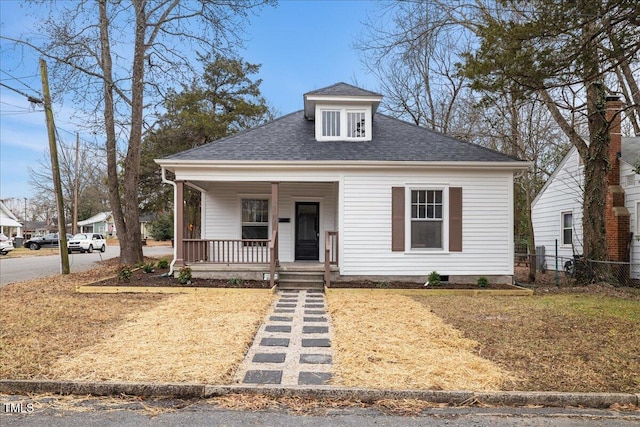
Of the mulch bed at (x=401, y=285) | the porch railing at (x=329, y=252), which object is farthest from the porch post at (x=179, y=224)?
the mulch bed at (x=401, y=285)

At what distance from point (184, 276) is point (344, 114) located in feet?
Result: 20.0

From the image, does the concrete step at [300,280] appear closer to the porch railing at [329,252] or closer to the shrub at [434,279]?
the porch railing at [329,252]

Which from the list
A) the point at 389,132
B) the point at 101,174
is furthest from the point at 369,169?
the point at 101,174

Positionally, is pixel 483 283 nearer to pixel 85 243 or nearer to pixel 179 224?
pixel 179 224

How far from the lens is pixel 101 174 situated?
48.2 meters

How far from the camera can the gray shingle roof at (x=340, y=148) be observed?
11.1 metres

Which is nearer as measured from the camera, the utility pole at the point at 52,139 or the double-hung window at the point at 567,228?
the utility pole at the point at 52,139

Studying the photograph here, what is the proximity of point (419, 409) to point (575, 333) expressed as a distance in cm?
356

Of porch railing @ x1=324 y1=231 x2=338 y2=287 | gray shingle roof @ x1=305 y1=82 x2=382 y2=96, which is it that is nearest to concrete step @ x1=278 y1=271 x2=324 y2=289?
porch railing @ x1=324 y1=231 x2=338 y2=287

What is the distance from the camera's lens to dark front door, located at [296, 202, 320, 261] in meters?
13.1

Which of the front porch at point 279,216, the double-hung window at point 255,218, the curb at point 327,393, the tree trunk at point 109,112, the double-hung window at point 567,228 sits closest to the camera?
the curb at point 327,393

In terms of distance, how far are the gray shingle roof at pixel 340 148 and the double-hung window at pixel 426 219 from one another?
0.96 metres

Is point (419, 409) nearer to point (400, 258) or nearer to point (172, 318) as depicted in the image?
point (172, 318)

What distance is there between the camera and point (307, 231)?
13141 millimetres
